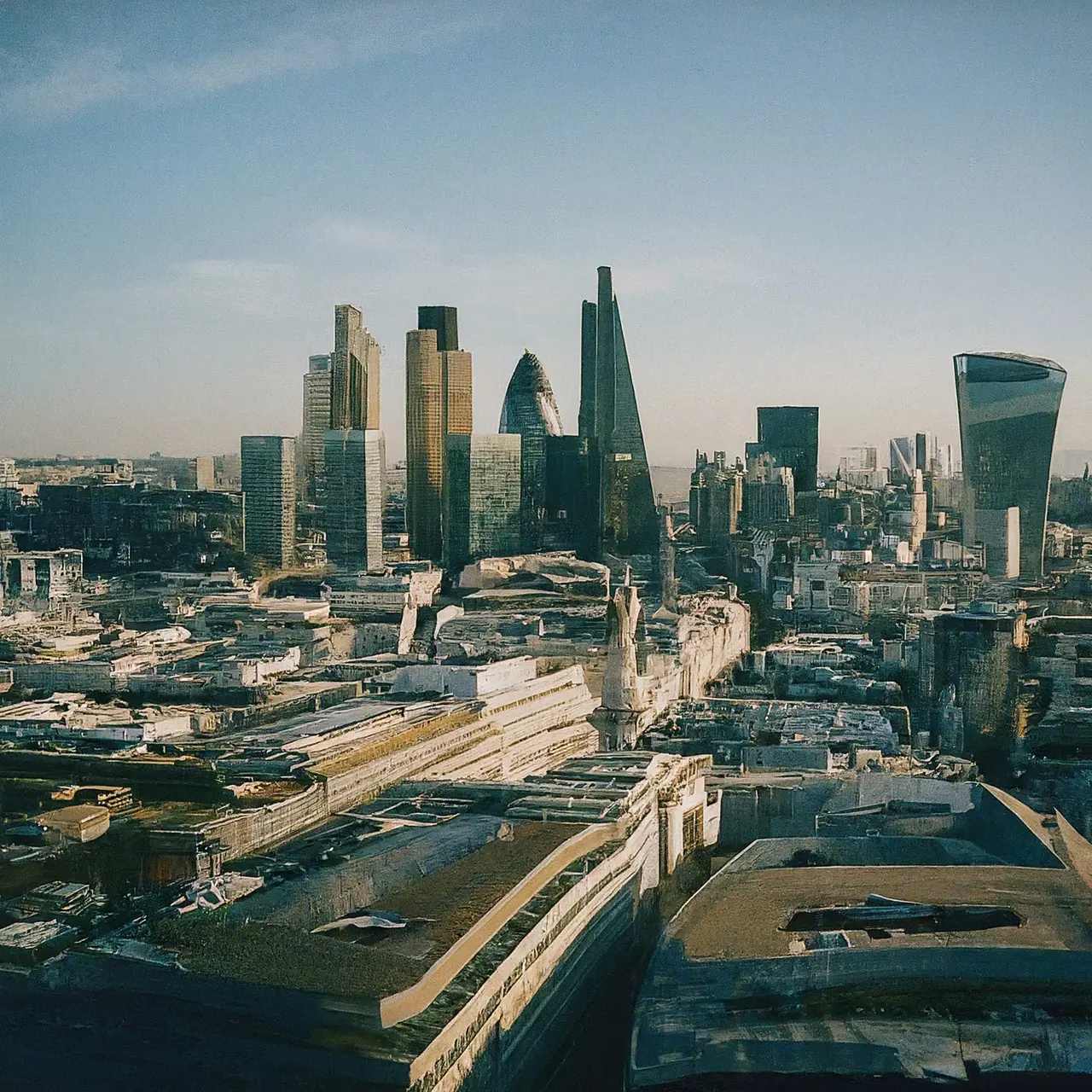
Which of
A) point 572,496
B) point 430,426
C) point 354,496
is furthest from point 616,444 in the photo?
point 354,496

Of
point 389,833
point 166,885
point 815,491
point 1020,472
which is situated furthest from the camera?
point 815,491

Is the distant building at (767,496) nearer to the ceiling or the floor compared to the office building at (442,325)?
nearer to the floor

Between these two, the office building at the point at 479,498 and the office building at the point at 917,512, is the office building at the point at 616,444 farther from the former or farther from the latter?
the office building at the point at 917,512

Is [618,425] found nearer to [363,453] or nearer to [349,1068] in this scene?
[363,453]

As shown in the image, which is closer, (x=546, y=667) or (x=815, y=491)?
(x=546, y=667)

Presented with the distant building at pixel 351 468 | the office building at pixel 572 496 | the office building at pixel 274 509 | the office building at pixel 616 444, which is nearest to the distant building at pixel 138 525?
the office building at pixel 274 509

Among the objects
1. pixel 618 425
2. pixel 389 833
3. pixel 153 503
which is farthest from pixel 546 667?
pixel 618 425

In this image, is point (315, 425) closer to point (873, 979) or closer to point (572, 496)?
point (572, 496)
